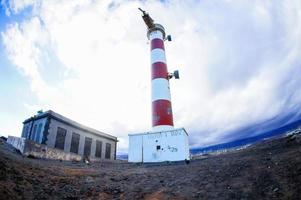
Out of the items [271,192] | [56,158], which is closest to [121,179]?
[271,192]

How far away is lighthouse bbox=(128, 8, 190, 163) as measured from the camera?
1781cm

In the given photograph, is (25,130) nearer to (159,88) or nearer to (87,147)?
(87,147)

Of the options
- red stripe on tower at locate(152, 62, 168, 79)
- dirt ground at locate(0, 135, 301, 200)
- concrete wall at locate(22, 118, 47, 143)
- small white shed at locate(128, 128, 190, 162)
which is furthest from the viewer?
red stripe on tower at locate(152, 62, 168, 79)

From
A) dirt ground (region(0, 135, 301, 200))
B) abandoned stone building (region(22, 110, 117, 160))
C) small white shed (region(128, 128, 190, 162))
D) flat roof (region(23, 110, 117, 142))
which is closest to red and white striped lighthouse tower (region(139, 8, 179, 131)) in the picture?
small white shed (region(128, 128, 190, 162))

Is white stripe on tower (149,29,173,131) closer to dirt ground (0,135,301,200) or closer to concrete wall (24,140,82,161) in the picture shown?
dirt ground (0,135,301,200)

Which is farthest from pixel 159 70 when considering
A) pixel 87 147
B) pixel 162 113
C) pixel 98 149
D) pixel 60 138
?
pixel 98 149

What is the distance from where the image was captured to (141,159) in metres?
18.8

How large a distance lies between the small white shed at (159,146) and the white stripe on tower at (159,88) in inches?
43.9

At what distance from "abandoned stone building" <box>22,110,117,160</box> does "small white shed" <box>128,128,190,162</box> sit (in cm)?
946

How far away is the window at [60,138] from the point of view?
22503 millimetres

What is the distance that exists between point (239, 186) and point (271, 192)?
1.24 m

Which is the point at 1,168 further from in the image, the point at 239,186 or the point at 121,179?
the point at 239,186

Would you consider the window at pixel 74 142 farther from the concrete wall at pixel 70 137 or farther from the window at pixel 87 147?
the window at pixel 87 147

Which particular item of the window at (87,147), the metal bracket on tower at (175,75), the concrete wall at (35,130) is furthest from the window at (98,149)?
the metal bracket on tower at (175,75)
